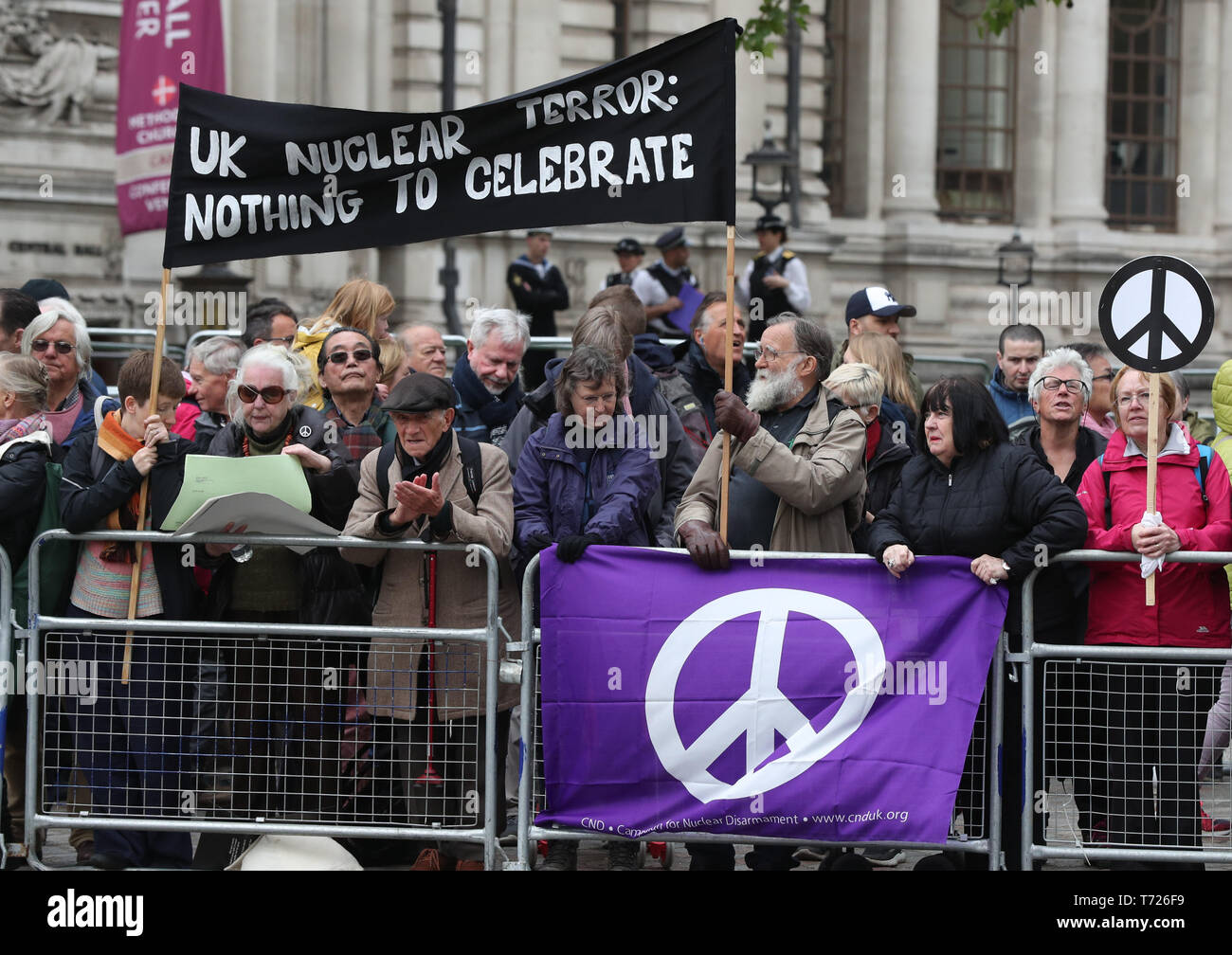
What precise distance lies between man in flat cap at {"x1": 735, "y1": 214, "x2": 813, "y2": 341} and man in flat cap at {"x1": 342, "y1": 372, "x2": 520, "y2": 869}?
7.09 meters

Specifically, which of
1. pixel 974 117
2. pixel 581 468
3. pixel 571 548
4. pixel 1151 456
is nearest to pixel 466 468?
pixel 581 468

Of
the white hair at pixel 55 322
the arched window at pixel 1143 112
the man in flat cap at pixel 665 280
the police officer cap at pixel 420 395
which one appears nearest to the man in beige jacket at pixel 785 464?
the police officer cap at pixel 420 395

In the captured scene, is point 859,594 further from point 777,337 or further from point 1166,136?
point 1166,136

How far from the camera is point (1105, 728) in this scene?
7141 mm

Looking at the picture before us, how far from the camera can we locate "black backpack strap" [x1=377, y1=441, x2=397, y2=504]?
7473 mm

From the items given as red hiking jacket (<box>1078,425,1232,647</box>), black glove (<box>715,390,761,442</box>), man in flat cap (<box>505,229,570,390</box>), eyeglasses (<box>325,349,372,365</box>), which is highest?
man in flat cap (<box>505,229,570,390</box>)

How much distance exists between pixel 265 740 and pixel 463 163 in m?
2.36

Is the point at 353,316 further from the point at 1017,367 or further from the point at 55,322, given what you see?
the point at 1017,367

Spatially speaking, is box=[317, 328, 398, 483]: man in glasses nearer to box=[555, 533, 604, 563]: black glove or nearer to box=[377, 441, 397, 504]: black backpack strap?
box=[377, 441, 397, 504]: black backpack strap

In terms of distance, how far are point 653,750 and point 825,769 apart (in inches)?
24.9

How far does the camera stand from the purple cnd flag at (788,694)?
6957 mm

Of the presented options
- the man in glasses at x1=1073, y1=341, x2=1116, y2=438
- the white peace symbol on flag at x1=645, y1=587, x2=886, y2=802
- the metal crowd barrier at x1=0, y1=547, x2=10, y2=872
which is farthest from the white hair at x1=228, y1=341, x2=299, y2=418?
the man in glasses at x1=1073, y1=341, x2=1116, y2=438
